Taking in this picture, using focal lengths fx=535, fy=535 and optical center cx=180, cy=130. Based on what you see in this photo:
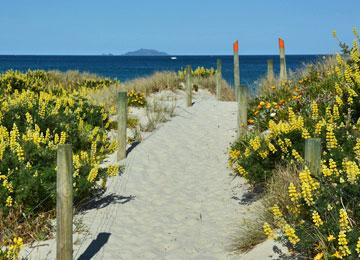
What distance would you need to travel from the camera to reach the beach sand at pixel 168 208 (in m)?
6.50

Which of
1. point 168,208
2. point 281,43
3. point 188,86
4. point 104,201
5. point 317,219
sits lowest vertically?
point 168,208

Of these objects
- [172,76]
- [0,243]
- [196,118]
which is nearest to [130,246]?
[0,243]

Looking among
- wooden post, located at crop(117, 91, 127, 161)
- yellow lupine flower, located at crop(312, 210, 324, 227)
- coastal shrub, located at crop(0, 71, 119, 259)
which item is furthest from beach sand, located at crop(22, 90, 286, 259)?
yellow lupine flower, located at crop(312, 210, 324, 227)

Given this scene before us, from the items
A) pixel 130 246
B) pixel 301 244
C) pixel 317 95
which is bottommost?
pixel 130 246

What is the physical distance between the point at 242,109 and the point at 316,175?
566cm

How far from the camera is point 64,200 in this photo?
17.7 feet

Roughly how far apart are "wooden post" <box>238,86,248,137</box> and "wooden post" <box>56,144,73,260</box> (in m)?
6.09

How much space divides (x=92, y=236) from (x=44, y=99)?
7.37 metres

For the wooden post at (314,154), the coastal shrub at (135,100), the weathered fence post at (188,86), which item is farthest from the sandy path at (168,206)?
the weathered fence post at (188,86)

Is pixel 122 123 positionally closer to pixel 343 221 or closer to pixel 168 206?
pixel 168 206

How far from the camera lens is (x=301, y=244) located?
4766mm

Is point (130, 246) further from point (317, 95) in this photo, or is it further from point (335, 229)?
point (317, 95)

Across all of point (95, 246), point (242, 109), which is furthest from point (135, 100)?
point (95, 246)

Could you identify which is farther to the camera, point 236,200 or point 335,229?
point 236,200
